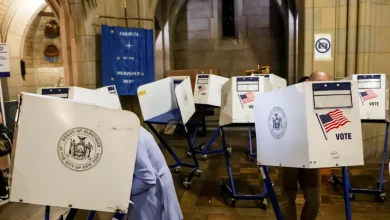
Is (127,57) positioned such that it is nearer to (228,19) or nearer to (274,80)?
(274,80)

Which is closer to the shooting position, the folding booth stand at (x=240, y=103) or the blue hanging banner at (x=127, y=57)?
the folding booth stand at (x=240, y=103)

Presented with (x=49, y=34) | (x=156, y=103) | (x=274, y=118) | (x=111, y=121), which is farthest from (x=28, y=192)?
(x=49, y=34)

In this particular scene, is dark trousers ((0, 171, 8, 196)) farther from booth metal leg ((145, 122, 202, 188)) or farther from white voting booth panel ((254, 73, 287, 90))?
white voting booth panel ((254, 73, 287, 90))

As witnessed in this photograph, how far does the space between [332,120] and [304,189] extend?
65cm

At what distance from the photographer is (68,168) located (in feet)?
4.13

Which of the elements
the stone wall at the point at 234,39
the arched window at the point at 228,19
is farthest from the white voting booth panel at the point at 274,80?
the arched window at the point at 228,19

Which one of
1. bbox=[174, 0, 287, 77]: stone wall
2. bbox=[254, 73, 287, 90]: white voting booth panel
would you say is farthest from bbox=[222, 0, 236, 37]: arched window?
bbox=[254, 73, 287, 90]: white voting booth panel

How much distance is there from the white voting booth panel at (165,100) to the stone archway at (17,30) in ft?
17.5

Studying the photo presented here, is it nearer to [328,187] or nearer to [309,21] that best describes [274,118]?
[328,187]

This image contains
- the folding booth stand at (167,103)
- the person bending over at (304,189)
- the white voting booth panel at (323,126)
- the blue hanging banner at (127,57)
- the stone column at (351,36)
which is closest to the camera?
the white voting booth panel at (323,126)

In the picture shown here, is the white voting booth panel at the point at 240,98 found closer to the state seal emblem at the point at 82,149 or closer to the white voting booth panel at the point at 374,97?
the white voting booth panel at the point at 374,97

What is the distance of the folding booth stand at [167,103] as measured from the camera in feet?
11.9

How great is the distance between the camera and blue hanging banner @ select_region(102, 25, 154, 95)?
4762 mm

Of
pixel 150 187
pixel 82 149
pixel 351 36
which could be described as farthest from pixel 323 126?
pixel 351 36
